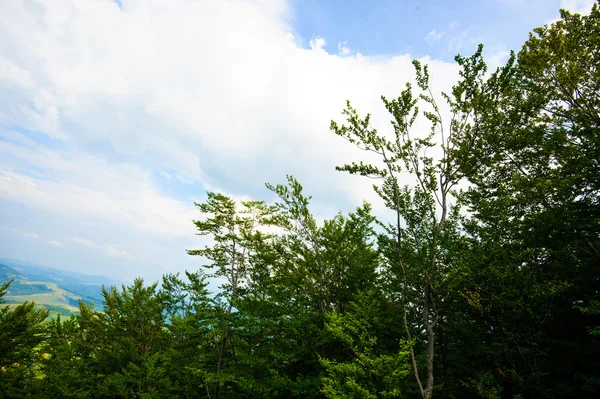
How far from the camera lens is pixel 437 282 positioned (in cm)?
1210

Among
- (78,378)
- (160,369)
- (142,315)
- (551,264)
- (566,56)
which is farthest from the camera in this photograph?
(142,315)

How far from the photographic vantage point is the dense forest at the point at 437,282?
11.7 meters

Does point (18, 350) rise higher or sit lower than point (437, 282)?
lower

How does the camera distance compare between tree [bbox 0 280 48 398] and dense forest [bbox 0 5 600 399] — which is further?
tree [bbox 0 280 48 398]

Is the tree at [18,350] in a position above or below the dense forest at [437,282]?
below

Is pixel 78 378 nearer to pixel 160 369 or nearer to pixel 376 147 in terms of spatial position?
pixel 160 369

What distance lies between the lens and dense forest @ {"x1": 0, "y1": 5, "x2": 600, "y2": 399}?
11695 millimetres

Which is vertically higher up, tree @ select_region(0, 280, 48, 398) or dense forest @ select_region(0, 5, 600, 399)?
dense forest @ select_region(0, 5, 600, 399)

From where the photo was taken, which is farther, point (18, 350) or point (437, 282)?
point (18, 350)

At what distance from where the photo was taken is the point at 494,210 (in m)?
13.3

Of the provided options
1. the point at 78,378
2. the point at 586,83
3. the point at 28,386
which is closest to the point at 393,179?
the point at 586,83

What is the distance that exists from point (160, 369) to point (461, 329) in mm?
18460

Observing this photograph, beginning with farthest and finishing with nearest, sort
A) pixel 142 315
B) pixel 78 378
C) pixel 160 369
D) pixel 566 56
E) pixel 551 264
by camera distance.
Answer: pixel 142 315, pixel 78 378, pixel 160 369, pixel 566 56, pixel 551 264

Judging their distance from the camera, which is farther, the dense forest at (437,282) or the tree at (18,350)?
the tree at (18,350)
